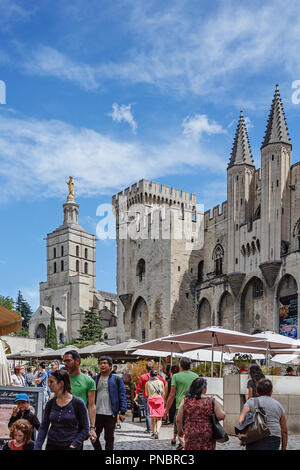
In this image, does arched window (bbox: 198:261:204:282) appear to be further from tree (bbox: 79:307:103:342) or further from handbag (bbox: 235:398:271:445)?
handbag (bbox: 235:398:271:445)

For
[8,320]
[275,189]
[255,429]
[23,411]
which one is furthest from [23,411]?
[275,189]

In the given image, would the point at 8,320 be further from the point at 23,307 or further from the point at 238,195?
the point at 23,307

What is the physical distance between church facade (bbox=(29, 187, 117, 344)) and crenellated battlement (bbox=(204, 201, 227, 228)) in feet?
115

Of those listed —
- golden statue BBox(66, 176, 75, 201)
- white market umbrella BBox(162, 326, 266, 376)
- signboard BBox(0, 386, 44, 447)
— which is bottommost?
signboard BBox(0, 386, 44, 447)

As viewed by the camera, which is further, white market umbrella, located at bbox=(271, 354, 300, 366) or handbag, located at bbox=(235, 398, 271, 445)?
white market umbrella, located at bbox=(271, 354, 300, 366)

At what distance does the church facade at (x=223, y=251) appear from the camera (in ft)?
127

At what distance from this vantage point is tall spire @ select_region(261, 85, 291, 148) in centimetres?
3962

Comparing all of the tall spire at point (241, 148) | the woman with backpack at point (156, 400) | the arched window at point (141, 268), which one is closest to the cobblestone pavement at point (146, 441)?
the woman with backpack at point (156, 400)

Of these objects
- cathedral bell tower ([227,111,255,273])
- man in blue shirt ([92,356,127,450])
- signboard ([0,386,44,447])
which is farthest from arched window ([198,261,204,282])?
man in blue shirt ([92,356,127,450])

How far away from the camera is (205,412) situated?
6.71m

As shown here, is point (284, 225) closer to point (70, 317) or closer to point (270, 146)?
point (270, 146)

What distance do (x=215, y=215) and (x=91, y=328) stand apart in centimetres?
3637

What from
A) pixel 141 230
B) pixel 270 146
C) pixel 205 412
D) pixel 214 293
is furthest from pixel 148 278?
pixel 205 412
